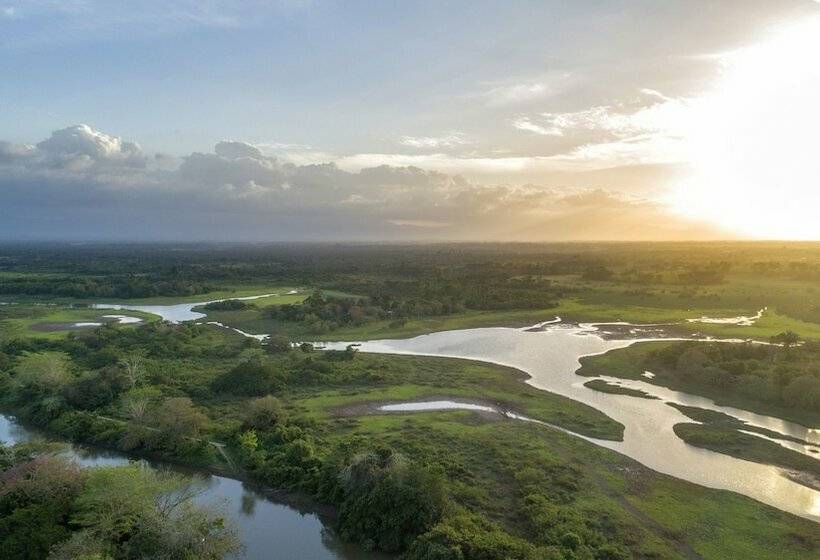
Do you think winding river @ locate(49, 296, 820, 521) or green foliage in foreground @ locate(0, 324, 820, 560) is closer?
green foliage in foreground @ locate(0, 324, 820, 560)

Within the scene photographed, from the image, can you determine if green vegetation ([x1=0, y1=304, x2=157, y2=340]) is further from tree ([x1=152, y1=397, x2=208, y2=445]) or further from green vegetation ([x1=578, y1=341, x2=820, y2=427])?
green vegetation ([x1=578, y1=341, x2=820, y2=427])

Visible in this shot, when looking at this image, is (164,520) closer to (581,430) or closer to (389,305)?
(581,430)

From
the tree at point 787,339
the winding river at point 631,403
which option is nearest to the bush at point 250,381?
the winding river at point 631,403

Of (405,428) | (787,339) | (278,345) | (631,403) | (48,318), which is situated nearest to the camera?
(405,428)

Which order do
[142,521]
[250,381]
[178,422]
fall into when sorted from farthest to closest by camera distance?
[250,381] → [178,422] → [142,521]

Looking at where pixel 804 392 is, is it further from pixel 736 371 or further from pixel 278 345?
pixel 278 345

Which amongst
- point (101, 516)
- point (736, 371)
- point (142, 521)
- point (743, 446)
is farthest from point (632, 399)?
point (101, 516)

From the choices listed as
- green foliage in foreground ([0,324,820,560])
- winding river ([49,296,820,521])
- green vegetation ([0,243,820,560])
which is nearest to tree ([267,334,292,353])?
green vegetation ([0,243,820,560])
